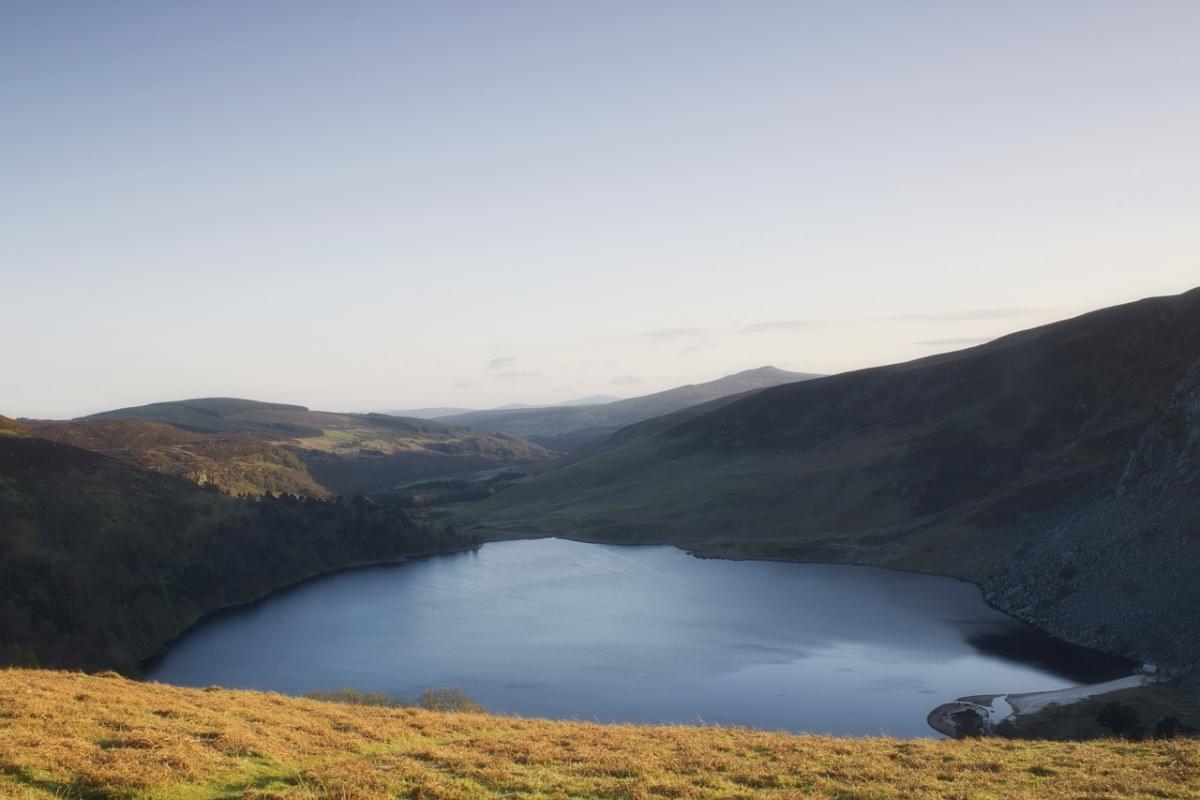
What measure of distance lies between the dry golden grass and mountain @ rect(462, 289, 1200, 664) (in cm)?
5845

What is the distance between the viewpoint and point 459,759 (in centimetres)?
2347

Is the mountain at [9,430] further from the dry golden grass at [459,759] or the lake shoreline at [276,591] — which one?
the dry golden grass at [459,759]

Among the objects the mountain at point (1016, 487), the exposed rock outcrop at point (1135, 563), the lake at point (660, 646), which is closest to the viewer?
the lake at point (660, 646)

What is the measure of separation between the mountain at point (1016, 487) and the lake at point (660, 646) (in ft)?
23.8

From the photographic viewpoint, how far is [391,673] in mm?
82438

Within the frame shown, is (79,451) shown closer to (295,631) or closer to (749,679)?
(295,631)

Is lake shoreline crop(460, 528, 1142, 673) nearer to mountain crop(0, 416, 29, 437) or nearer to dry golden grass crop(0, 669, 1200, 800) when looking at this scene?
dry golden grass crop(0, 669, 1200, 800)

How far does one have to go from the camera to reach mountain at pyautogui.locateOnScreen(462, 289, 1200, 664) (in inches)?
3418

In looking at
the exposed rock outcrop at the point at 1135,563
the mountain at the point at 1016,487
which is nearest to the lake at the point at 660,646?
the exposed rock outcrop at the point at 1135,563

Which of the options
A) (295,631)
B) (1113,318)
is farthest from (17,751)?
(1113,318)

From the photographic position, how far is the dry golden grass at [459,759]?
756 inches

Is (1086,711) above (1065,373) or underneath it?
underneath

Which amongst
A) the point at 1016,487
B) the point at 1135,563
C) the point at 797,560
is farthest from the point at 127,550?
the point at 1016,487

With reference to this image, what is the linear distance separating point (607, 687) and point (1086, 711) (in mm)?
36843
